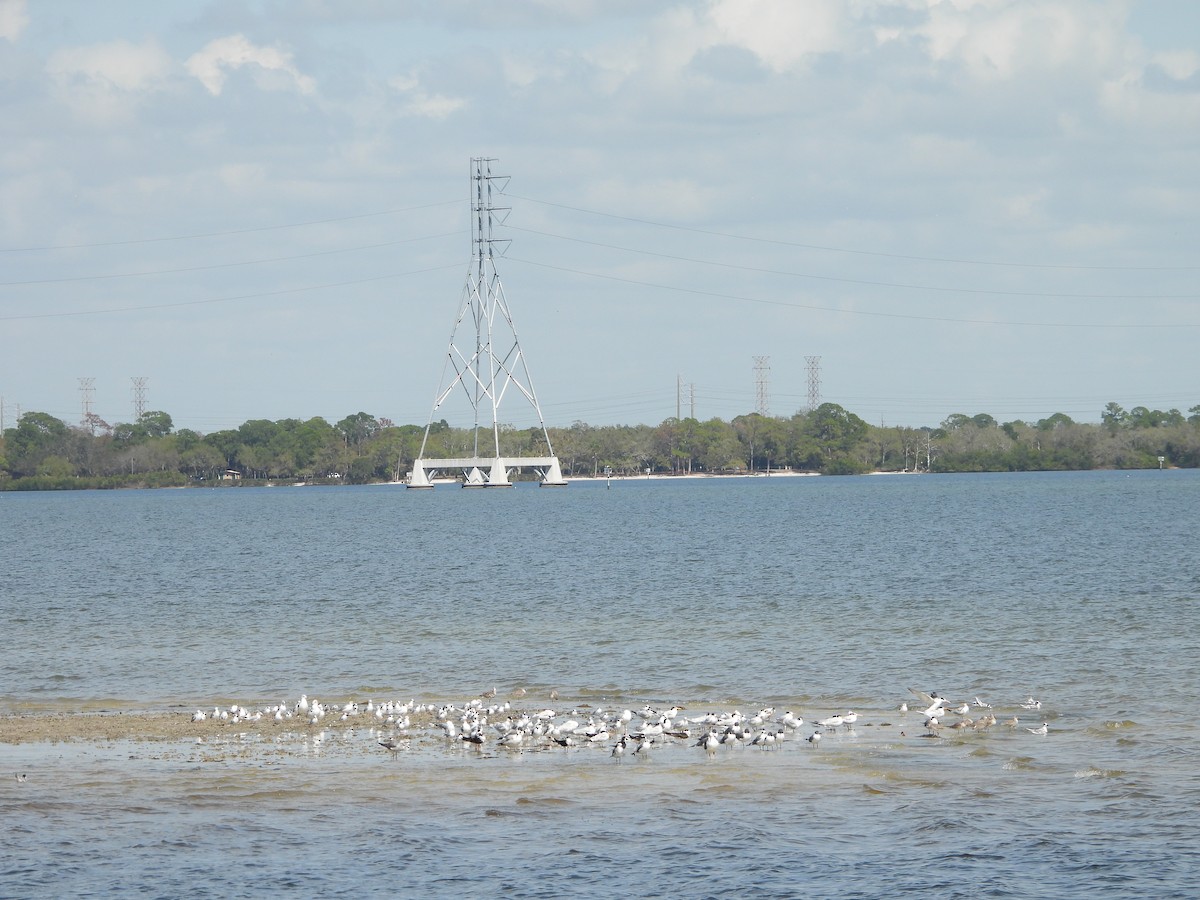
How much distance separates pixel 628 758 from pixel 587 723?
2.44 metres

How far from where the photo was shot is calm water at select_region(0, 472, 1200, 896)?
653 inches

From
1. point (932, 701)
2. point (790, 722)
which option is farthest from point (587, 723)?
point (932, 701)

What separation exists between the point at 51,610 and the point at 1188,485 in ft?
512

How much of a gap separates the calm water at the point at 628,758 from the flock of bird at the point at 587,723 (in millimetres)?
378

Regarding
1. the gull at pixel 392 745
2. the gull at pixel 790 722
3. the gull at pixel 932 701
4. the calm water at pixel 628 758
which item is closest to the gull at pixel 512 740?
the calm water at pixel 628 758

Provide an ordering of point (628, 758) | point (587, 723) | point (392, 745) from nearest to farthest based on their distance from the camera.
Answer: point (628, 758), point (392, 745), point (587, 723)

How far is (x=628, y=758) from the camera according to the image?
866 inches

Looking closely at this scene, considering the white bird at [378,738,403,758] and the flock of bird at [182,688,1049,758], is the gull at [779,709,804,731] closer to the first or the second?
the flock of bird at [182,688,1049,758]

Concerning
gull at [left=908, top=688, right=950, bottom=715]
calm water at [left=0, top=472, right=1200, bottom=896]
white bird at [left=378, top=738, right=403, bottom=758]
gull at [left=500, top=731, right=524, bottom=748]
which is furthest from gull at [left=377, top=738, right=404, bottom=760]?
gull at [left=908, top=688, right=950, bottom=715]

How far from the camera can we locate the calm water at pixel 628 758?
16578 mm

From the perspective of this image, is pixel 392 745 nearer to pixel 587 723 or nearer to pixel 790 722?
pixel 587 723

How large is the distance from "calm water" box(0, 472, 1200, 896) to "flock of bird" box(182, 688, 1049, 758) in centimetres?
38

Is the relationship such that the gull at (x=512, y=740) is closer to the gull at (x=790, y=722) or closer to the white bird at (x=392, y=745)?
the white bird at (x=392, y=745)

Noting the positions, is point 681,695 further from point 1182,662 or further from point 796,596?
point 796,596
